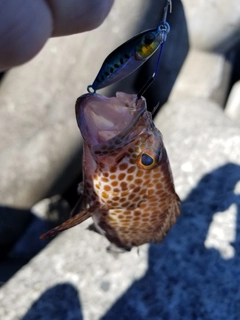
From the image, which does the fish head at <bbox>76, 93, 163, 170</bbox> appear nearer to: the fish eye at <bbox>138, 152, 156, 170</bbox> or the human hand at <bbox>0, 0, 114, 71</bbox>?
the fish eye at <bbox>138, 152, 156, 170</bbox>

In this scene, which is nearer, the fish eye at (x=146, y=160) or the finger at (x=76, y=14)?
the finger at (x=76, y=14)

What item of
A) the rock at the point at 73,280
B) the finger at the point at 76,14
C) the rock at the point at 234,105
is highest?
the finger at the point at 76,14

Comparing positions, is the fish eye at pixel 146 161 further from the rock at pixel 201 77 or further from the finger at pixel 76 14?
the rock at pixel 201 77

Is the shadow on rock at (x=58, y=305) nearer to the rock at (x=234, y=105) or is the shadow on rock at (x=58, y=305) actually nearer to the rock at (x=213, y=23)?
the rock at (x=234, y=105)

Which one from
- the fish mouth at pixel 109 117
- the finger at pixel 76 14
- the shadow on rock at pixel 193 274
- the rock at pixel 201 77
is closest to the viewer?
the finger at pixel 76 14

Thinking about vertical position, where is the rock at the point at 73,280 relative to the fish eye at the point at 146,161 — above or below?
below

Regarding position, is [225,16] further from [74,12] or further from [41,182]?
[74,12]

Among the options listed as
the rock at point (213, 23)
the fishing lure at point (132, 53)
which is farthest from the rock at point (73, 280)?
the rock at point (213, 23)

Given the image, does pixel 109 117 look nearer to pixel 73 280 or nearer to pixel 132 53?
pixel 132 53

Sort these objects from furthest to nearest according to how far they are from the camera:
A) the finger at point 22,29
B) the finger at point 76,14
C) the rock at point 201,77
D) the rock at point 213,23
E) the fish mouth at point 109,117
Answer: the rock at point 201,77
the rock at point 213,23
the fish mouth at point 109,117
the finger at point 76,14
the finger at point 22,29
